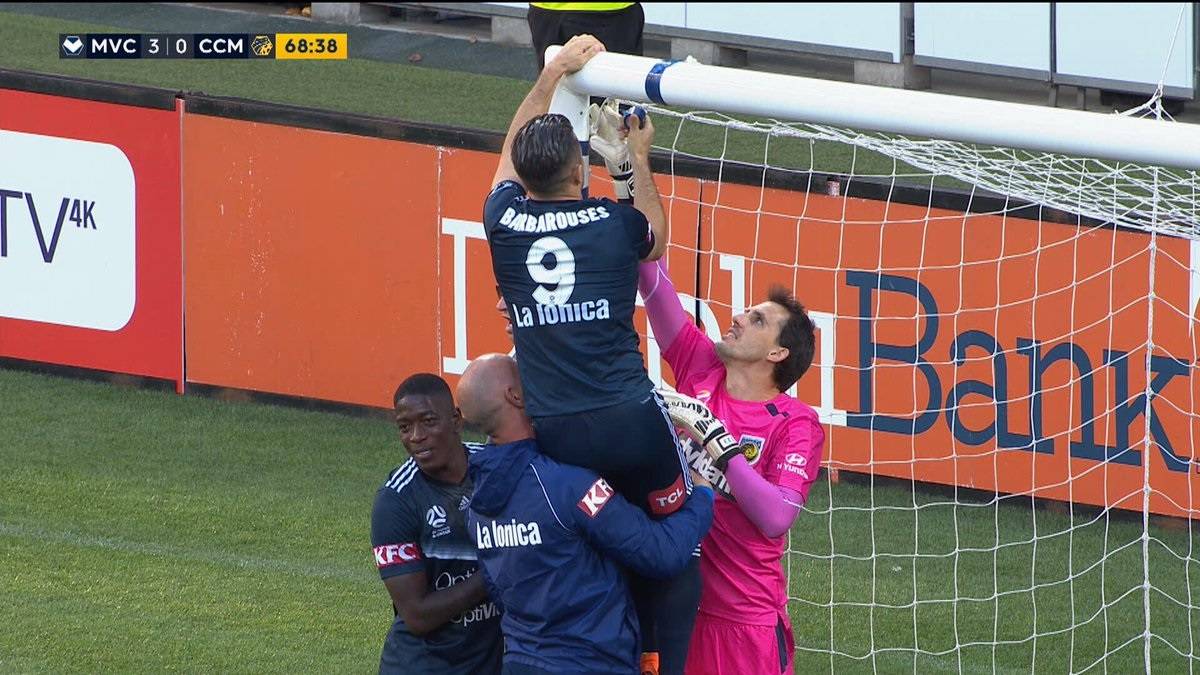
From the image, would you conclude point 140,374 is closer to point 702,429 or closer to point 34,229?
point 34,229


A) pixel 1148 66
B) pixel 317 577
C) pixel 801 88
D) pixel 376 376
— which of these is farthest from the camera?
pixel 1148 66

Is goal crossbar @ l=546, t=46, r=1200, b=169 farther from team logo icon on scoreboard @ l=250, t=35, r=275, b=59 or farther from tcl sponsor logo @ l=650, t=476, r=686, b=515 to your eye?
team logo icon on scoreboard @ l=250, t=35, r=275, b=59

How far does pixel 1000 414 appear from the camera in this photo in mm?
8609

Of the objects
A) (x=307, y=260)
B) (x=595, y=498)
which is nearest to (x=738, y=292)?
(x=307, y=260)

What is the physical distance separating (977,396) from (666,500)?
412 cm

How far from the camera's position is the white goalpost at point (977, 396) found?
24.6ft

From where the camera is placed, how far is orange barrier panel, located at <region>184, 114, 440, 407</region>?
32.1 ft

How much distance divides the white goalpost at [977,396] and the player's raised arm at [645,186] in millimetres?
1965

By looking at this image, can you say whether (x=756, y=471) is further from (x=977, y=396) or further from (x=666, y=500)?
(x=977, y=396)

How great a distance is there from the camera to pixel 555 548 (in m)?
4.61

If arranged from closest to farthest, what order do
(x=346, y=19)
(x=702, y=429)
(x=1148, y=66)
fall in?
(x=702, y=429) → (x=1148, y=66) → (x=346, y=19)

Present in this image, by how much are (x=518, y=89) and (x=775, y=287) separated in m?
8.33

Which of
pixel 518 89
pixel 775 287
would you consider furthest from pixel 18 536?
pixel 518 89

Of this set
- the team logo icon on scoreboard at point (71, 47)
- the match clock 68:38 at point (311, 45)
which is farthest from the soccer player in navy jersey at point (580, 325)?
the match clock 68:38 at point (311, 45)
